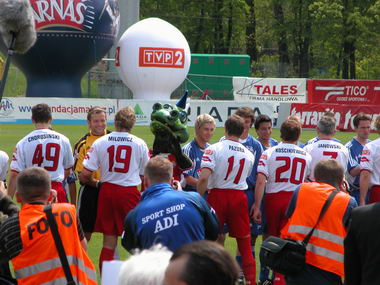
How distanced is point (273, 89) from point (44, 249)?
37.1 m

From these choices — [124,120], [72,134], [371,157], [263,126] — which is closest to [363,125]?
[371,157]

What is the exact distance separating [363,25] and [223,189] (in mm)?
43734

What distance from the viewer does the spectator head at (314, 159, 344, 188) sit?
6418 mm

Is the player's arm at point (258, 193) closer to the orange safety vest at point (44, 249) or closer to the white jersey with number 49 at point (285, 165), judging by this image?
the white jersey with number 49 at point (285, 165)

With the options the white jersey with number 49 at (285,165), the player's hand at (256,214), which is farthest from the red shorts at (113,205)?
the white jersey with number 49 at (285,165)

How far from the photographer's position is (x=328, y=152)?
9.36m

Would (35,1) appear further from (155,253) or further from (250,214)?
(155,253)

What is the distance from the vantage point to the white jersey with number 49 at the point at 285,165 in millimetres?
8766

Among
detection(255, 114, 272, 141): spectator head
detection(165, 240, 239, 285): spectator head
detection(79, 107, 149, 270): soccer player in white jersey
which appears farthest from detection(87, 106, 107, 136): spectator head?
detection(165, 240, 239, 285): spectator head

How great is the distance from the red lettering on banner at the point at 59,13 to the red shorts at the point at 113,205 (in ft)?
94.5

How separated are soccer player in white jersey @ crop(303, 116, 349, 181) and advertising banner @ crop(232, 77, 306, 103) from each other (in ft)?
106

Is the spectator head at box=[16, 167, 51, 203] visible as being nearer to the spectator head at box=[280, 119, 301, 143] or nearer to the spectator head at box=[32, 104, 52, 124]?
the spectator head at box=[32, 104, 52, 124]

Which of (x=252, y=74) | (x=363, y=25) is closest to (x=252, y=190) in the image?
(x=363, y=25)

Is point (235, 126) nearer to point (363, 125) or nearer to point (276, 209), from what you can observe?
point (276, 209)
